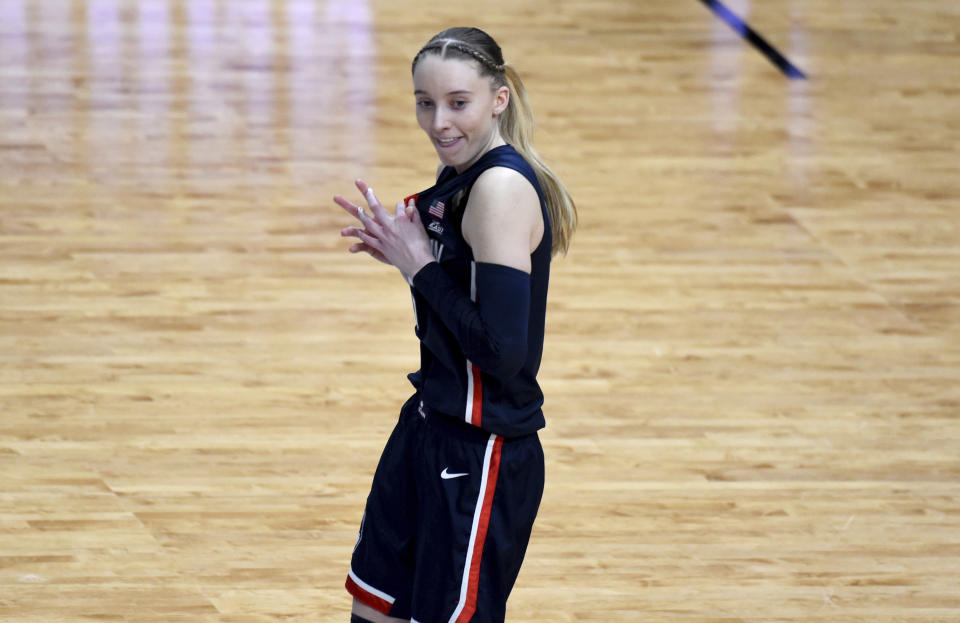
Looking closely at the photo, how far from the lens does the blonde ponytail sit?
6.89 feet

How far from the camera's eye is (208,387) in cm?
397

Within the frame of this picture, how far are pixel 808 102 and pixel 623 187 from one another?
140 centimetres

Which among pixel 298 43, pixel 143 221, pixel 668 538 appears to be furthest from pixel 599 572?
pixel 298 43

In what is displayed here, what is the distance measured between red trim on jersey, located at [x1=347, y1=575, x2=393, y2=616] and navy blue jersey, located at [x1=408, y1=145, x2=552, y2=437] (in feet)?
1.15

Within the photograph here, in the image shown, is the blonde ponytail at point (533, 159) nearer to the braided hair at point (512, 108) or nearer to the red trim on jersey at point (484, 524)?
the braided hair at point (512, 108)

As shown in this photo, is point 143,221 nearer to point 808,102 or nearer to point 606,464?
point 606,464

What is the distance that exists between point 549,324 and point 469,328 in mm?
2417

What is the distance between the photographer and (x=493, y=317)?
200cm

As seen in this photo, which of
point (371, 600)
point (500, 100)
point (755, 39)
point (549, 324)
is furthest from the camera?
point (755, 39)

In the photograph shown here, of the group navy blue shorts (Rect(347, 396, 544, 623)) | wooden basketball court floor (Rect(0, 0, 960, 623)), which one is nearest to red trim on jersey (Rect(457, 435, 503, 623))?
navy blue shorts (Rect(347, 396, 544, 623))

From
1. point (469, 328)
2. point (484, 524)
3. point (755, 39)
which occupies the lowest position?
point (755, 39)

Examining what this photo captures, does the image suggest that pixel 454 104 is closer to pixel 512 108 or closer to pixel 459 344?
pixel 512 108

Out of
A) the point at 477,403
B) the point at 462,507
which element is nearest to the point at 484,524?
the point at 462,507

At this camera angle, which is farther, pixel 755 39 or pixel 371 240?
pixel 755 39
